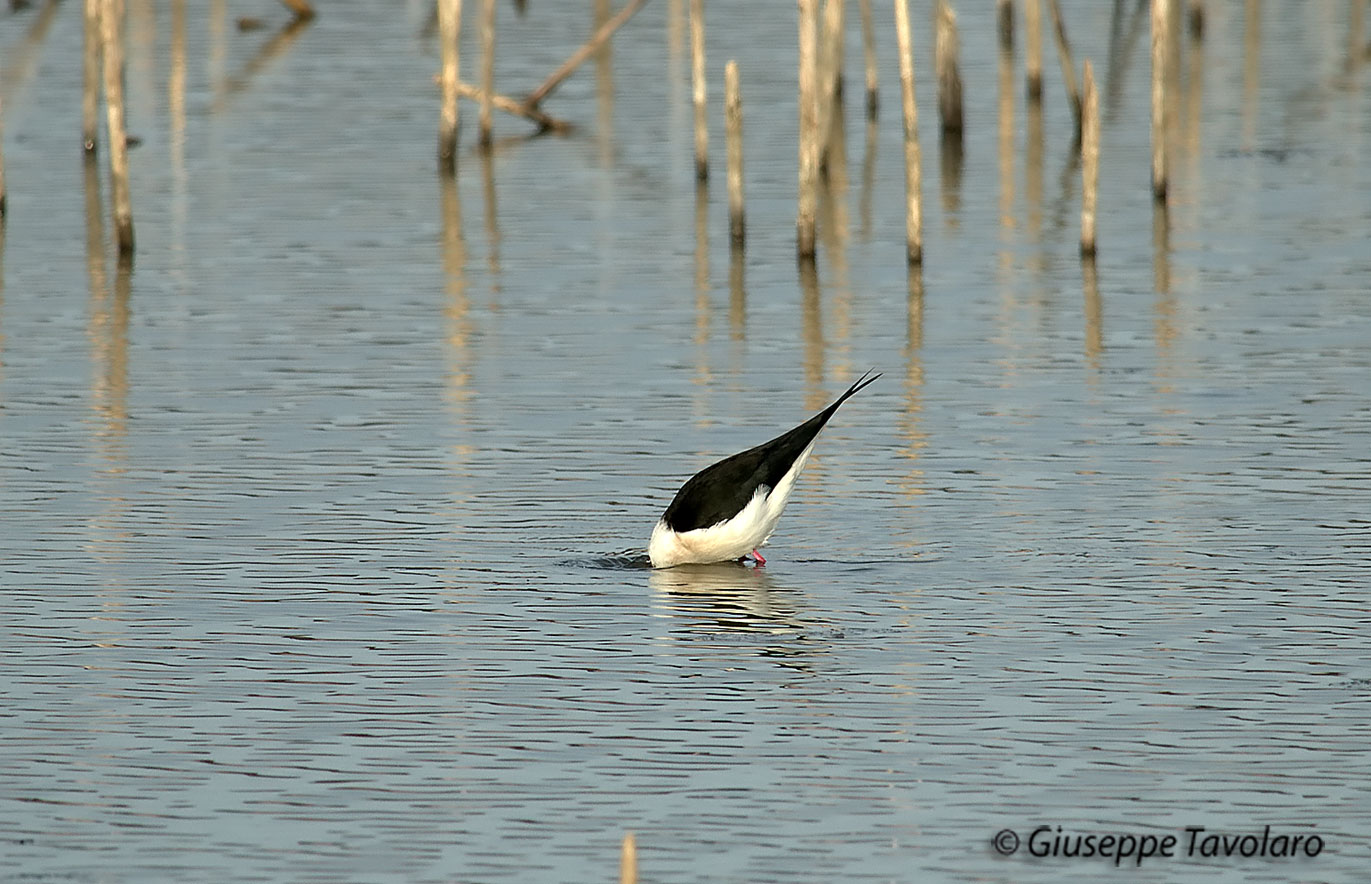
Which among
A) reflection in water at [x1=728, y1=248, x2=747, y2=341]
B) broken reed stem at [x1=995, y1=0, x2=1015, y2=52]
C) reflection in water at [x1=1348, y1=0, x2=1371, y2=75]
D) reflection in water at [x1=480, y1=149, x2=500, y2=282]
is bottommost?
reflection in water at [x1=728, y1=248, x2=747, y2=341]

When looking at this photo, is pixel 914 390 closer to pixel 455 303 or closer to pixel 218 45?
pixel 455 303

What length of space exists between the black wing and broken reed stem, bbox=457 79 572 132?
15968 millimetres

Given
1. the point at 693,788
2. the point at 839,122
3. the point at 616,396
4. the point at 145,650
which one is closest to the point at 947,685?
the point at 693,788

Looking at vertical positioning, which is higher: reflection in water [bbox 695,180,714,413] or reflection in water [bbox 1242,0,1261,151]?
reflection in water [bbox 1242,0,1261,151]

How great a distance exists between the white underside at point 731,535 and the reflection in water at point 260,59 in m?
22.4

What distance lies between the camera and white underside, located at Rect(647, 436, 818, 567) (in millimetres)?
12398

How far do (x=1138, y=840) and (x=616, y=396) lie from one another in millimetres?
8978

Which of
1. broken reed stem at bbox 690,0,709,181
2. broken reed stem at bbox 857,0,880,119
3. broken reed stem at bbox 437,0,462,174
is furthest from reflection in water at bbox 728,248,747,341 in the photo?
broken reed stem at bbox 857,0,880,119

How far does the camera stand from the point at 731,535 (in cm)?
1242

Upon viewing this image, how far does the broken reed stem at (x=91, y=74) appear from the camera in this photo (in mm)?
23266

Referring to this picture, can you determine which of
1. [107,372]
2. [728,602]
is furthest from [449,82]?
[728,602]

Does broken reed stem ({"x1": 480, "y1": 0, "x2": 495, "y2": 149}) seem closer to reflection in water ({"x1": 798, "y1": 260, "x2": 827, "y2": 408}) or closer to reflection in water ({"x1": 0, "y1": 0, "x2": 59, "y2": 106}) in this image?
reflection in water ({"x1": 798, "y1": 260, "x2": 827, "y2": 408})

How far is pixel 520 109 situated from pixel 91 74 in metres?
5.77

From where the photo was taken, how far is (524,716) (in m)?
10.3
